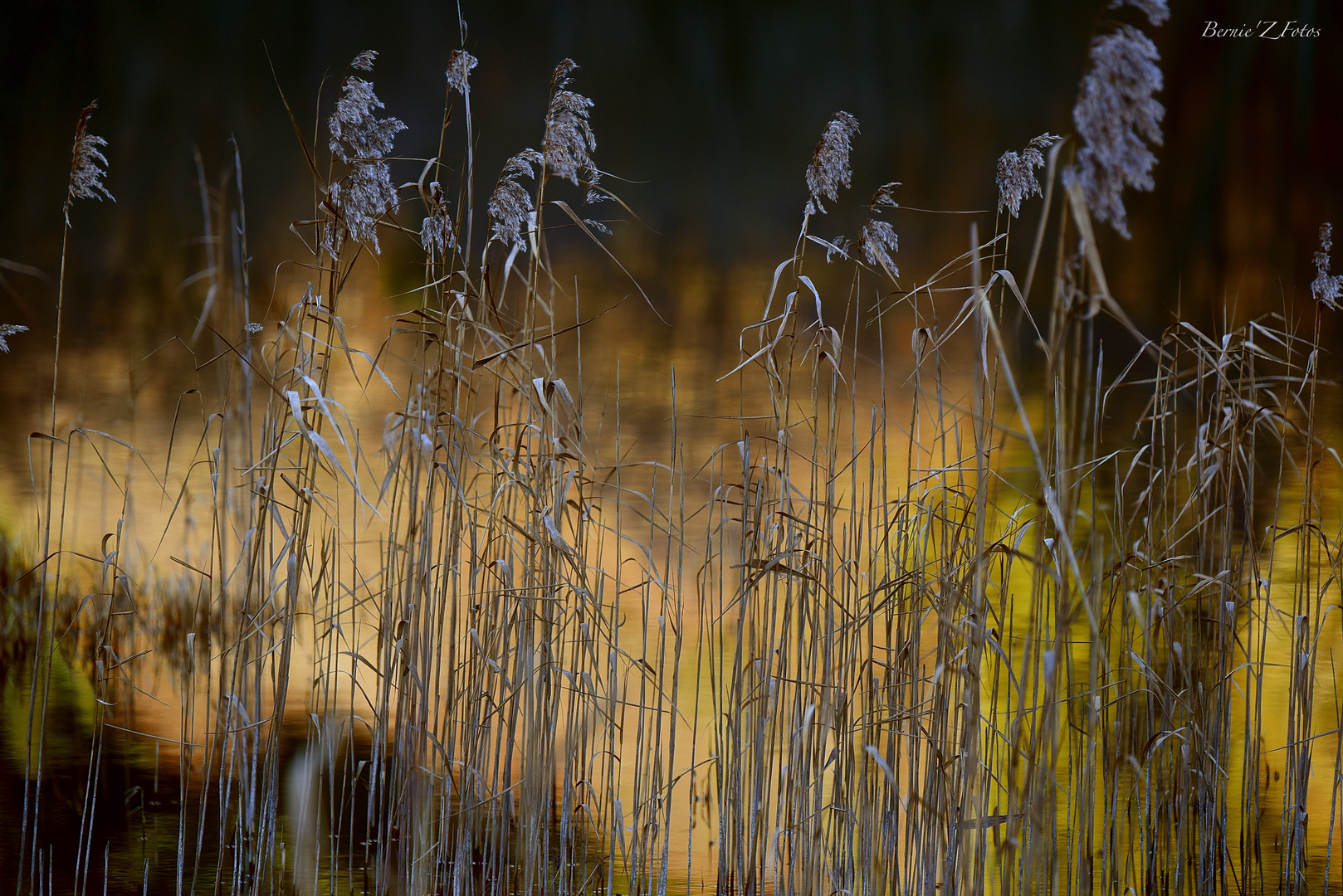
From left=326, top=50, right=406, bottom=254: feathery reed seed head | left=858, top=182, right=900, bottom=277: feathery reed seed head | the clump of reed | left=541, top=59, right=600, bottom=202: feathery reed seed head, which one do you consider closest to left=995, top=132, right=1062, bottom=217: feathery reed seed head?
the clump of reed

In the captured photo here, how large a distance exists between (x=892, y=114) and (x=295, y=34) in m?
3.19

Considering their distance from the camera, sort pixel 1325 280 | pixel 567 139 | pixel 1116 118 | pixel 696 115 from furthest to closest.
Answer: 1. pixel 696 115
2. pixel 1325 280
3. pixel 567 139
4. pixel 1116 118

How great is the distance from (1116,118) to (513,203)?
32.3 inches

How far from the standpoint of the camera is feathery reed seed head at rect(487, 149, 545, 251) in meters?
1.29

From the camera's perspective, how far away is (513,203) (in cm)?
130

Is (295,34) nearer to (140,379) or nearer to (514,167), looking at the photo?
(140,379)

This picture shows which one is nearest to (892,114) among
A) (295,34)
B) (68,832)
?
(295,34)

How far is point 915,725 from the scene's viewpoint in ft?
4.43

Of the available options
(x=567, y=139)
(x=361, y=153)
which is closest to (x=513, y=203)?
(x=567, y=139)
